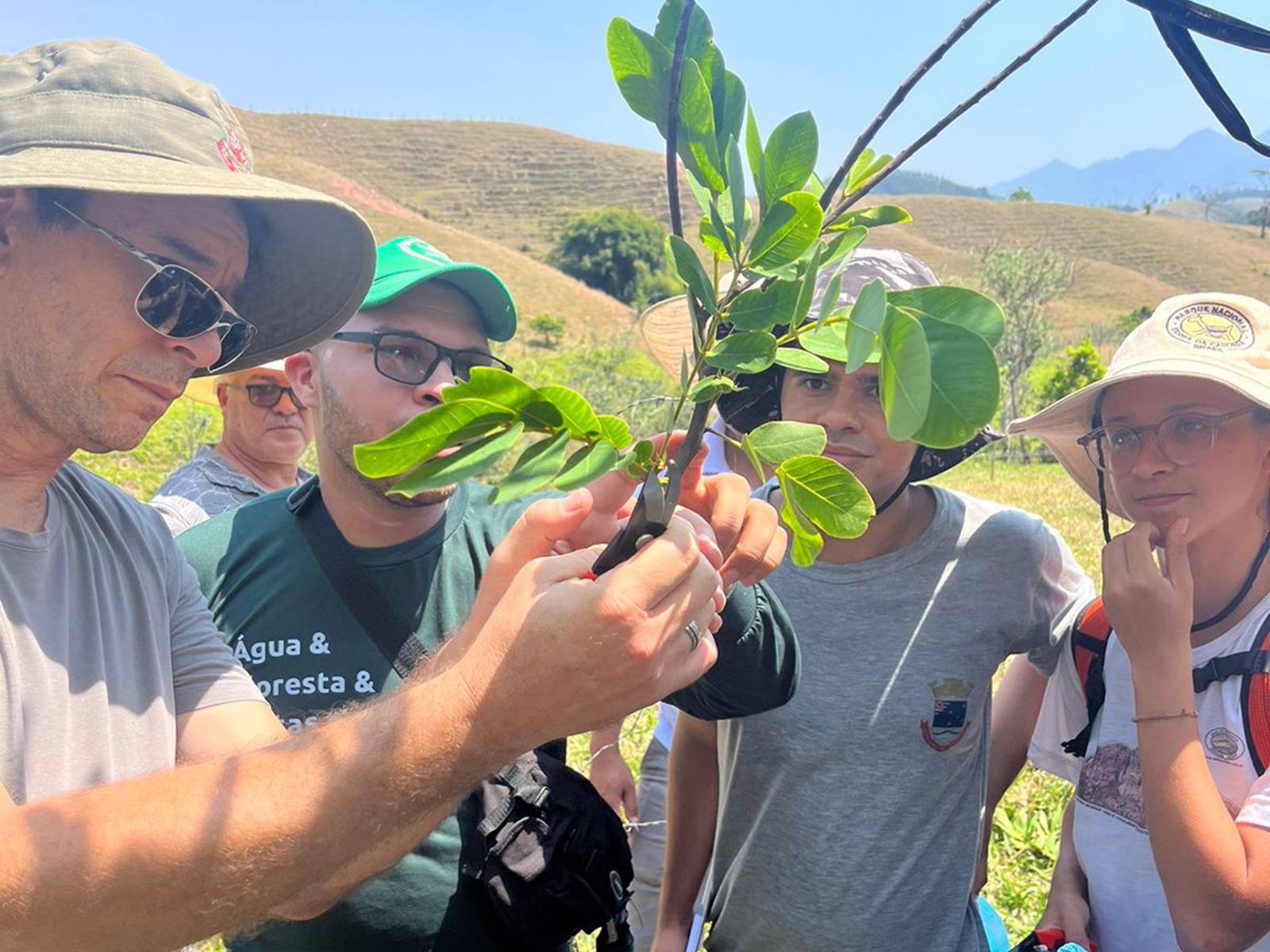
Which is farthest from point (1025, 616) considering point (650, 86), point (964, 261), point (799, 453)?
point (964, 261)

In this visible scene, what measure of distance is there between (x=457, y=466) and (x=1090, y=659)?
5.45 feet

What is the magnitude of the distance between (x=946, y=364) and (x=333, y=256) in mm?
1426

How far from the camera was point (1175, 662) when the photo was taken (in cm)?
170

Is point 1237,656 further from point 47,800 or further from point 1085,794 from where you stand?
point 47,800

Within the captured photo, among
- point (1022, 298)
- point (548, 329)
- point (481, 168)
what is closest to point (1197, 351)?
point (1022, 298)

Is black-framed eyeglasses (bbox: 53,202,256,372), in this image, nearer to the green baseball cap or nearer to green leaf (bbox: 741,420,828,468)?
the green baseball cap

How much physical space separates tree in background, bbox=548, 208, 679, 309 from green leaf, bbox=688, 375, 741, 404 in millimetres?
49554

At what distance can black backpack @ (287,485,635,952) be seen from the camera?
69.8 inches

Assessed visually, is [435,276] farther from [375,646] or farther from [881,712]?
[881,712]

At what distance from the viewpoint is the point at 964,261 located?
169 ft

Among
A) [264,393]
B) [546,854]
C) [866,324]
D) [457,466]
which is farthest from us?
[264,393]

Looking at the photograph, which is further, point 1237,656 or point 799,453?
point 1237,656

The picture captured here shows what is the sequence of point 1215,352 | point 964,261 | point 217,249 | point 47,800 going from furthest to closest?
1. point 964,261
2. point 1215,352
3. point 217,249
4. point 47,800

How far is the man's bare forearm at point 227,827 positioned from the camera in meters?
1.11
